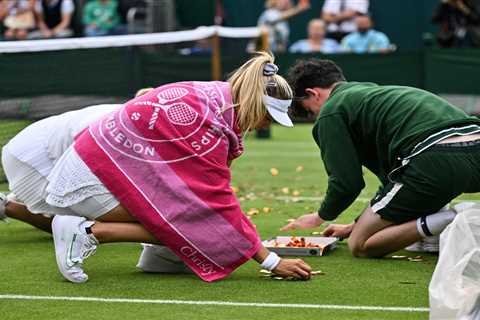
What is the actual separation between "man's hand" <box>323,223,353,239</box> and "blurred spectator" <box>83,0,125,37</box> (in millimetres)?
13448

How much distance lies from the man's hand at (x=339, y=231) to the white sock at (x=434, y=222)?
3.16 ft

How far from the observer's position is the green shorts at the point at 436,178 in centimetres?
690

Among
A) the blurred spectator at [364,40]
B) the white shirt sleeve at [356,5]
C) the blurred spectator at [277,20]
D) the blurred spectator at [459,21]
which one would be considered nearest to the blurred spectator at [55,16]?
the blurred spectator at [277,20]

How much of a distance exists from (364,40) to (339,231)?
1178cm

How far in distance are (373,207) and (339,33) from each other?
44.3ft

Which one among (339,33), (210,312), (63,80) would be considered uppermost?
(210,312)

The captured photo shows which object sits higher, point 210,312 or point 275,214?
point 210,312

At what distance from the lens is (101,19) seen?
21.3 metres

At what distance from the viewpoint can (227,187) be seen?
21.6ft

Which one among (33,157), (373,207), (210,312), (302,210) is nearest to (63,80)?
(302,210)

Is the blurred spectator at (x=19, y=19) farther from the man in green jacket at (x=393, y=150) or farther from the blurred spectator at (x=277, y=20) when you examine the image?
the man in green jacket at (x=393, y=150)

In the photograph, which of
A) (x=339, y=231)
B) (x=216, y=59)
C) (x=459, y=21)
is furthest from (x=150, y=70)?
(x=339, y=231)

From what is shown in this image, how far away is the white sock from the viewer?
7012mm

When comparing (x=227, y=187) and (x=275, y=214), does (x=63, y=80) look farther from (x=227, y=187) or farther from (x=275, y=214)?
(x=227, y=187)
